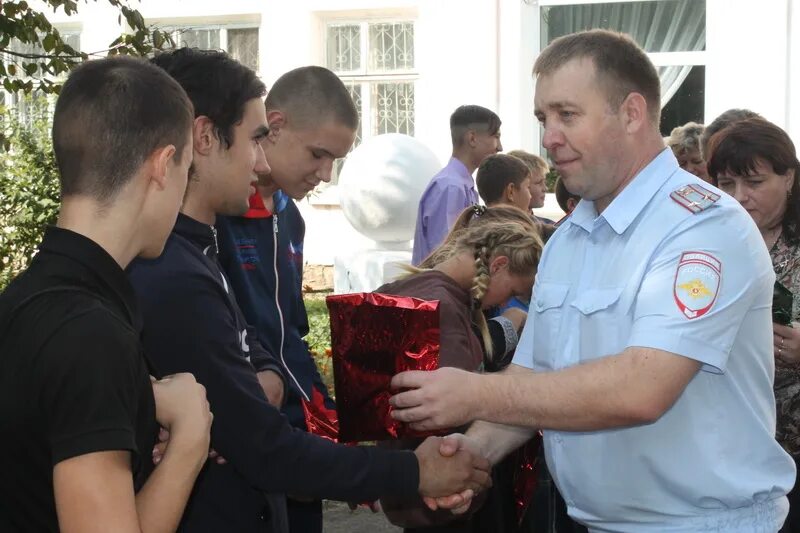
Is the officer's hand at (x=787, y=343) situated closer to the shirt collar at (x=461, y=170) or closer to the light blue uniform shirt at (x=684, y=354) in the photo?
the light blue uniform shirt at (x=684, y=354)

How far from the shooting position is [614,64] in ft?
8.61

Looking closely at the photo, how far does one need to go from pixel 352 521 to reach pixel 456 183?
227cm

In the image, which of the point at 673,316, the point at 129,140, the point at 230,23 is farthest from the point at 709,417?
the point at 230,23

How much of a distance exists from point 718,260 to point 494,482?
5.93 ft

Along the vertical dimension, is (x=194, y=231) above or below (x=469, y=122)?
below

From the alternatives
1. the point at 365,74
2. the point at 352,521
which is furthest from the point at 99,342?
the point at 365,74

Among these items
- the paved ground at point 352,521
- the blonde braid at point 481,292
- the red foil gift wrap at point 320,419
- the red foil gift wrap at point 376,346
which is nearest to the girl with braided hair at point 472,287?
the blonde braid at point 481,292

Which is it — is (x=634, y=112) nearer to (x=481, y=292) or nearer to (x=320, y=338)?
(x=481, y=292)

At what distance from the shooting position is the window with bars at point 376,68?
43.1ft

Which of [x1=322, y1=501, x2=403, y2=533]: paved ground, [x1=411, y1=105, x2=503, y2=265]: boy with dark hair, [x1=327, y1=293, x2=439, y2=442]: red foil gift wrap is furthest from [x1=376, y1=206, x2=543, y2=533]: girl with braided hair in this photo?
[x1=411, y1=105, x2=503, y2=265]: boy with dark hair

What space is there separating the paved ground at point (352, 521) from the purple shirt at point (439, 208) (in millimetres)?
1652

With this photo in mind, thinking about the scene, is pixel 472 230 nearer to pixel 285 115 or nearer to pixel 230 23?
pixel 285 115

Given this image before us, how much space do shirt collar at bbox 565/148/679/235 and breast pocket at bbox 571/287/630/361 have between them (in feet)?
0.56

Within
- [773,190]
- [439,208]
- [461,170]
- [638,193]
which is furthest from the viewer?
[461,170]
